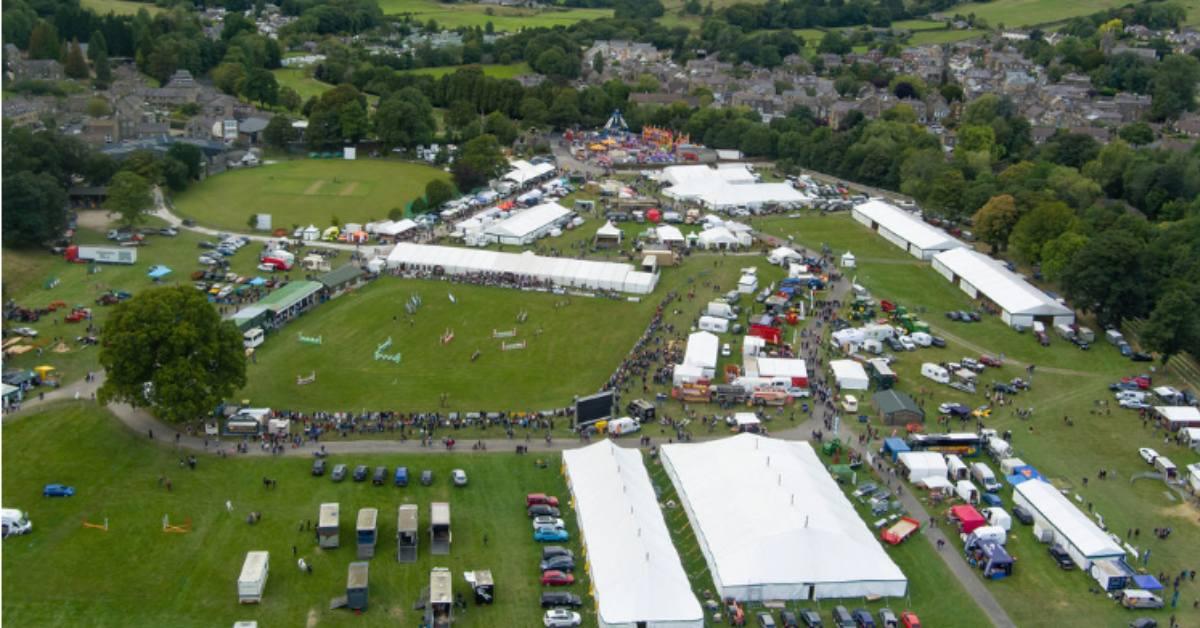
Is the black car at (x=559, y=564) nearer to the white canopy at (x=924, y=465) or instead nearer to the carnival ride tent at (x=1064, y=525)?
the white canopy at (x=924, y=465)

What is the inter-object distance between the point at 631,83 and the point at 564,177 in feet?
127

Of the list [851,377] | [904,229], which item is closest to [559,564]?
[851,377]

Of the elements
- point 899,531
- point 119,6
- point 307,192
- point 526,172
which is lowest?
point 119,6

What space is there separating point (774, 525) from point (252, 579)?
13328 millimetres

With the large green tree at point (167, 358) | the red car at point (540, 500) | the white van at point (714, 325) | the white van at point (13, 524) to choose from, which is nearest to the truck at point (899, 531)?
the red car at point (540, 500)

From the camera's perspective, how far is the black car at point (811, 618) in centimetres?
2627

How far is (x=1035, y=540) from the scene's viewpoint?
31.0 m

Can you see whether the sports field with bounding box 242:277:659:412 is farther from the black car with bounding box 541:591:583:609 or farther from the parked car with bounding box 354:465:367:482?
the black car with bounding box 541:591:583:609

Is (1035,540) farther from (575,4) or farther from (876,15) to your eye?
(575,4)

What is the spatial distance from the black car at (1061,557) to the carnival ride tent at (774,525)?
201 inches

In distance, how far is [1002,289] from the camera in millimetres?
51031

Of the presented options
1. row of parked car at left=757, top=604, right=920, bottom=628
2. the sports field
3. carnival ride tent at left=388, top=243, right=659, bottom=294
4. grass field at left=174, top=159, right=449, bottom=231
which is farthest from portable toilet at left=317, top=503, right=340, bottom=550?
grass field at left=174, top=159, right=449, bottom=231

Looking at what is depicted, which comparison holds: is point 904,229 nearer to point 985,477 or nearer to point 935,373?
point 935,373

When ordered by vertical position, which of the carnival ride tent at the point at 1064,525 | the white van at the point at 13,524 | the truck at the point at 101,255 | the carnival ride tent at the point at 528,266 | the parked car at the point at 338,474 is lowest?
the truck at the point at 101,255
